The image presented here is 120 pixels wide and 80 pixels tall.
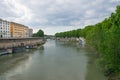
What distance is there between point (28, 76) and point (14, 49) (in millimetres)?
34555

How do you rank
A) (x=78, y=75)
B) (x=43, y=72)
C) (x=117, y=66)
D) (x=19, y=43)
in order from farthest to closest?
(x=19, y=43) → (x=43, y=72) → (x=78, y=75) → (x=117, y=66)

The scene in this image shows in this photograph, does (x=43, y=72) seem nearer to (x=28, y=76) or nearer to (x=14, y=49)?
(x=28, y=76)

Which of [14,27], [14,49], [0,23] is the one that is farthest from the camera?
[14,27]

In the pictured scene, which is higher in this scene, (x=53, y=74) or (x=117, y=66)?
(x=117, y=66)

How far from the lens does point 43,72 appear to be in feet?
102

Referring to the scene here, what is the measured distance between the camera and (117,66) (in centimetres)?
2411

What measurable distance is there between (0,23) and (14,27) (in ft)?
81.8

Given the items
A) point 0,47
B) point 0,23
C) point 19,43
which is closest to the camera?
point 0,47

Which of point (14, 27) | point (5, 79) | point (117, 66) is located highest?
point (14, 27)

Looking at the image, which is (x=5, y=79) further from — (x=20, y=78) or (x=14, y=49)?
(x=14, y=49)

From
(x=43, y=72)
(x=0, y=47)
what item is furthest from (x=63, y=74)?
(x=0, y=47)

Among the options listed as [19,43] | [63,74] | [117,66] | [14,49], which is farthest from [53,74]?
[19,43]

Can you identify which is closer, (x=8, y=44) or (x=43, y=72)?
(x=43, y=72)

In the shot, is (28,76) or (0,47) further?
(0,47)
